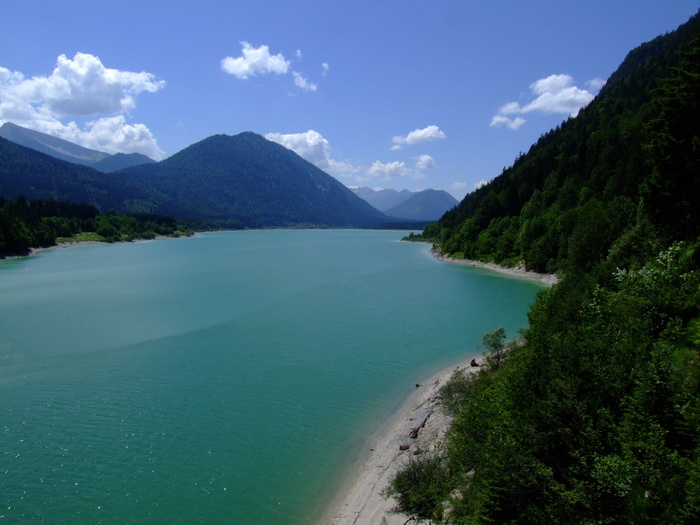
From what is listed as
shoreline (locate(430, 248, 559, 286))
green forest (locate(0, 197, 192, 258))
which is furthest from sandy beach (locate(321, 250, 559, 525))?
green forest (locate(0, 197, 192, 258))

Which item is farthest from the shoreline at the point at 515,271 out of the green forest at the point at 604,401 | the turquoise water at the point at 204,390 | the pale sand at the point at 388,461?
the pale sand at the point at 388,461

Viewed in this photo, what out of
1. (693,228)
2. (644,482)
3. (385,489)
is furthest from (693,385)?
(693,228)

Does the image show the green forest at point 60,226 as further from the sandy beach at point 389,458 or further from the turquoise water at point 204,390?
the sandy beach at point 389,458

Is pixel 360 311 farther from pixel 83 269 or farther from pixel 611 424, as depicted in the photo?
pixel 83 269

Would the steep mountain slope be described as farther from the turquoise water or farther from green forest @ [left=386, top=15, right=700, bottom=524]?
the turquoise water

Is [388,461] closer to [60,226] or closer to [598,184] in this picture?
[598,184]

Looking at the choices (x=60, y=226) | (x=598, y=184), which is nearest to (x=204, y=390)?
(x=598, y=184)

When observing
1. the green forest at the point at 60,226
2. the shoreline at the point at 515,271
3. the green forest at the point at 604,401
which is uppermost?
the green forest at the point at 60,226
